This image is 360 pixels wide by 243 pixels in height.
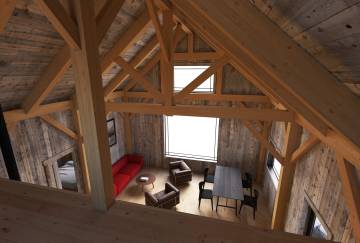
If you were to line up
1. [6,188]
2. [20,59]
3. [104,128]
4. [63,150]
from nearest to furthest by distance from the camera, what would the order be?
1. [104,128]
2. [6,188]
3. [20,59]
4. [63,150]

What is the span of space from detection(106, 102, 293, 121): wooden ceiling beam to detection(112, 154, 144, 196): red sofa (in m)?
3.04

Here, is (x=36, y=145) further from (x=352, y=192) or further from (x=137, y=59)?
(x=352, y=192)

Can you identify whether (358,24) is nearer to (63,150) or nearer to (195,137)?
(63,150)

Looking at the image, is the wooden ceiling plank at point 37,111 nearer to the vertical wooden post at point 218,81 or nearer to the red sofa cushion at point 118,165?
the red sofa cushion at point 118,165

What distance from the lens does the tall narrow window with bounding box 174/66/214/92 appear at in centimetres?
686

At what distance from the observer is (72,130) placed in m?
5.46

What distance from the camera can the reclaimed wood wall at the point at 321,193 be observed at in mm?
2566

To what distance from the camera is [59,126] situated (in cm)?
486

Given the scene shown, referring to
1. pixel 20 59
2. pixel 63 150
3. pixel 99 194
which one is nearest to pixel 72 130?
pixel 63 150

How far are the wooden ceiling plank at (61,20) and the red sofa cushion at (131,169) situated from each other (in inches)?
254

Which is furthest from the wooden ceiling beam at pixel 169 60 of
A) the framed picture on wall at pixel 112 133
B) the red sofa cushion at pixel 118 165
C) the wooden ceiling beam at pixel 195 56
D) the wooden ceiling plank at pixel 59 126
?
the red sofa cushion at pixel 118 165

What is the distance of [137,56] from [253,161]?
5.46 metres

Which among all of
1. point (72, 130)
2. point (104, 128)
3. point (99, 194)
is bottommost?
point (72, 130)

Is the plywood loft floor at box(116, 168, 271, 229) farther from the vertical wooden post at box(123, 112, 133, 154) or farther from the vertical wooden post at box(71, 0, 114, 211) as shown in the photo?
the vertical wooden post at box(71, 0, 114, 211)
